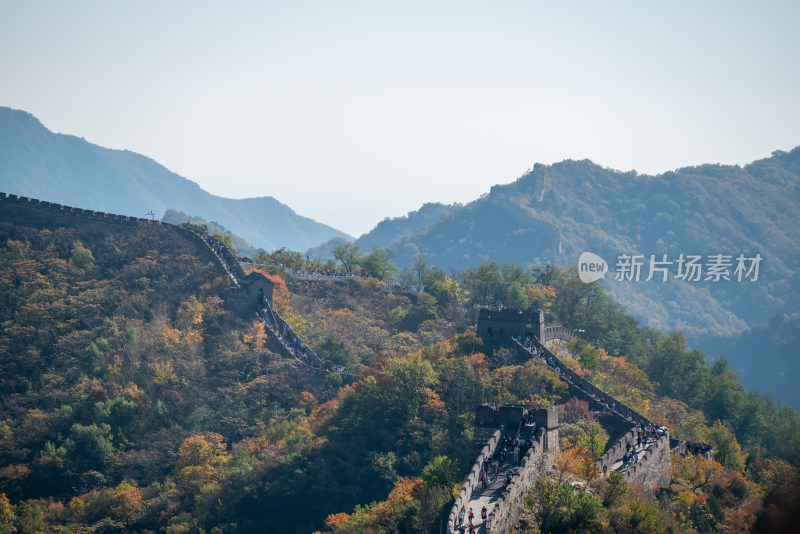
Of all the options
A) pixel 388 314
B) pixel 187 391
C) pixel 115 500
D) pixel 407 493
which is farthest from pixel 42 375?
pixel 407 493

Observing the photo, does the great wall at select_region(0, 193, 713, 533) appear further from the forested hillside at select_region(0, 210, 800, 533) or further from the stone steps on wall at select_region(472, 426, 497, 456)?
the forested hillside at select_region(0, 210, 800, 533)

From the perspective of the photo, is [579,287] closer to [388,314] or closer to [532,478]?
[388,314]

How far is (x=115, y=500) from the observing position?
68562 mm

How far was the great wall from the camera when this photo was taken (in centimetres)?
4259

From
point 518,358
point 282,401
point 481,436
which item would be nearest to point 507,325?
point 518,358

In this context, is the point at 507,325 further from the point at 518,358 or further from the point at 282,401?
the point at 282,401

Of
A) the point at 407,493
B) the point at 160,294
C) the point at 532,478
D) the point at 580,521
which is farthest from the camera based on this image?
the point at 160,294

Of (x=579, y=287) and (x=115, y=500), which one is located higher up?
(x=579, y=287)

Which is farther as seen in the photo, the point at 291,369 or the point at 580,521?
the point at 291,369

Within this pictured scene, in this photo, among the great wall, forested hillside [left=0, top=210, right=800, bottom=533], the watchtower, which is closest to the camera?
the great wall

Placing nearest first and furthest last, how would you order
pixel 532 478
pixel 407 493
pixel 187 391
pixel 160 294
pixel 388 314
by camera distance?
pixel 532 478
pixel 407 493
pixel 187 391
pixel 160 294
pixel 388 314

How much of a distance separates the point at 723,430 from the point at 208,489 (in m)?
37.4

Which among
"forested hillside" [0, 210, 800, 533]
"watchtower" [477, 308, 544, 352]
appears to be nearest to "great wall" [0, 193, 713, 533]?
"watchtower" [477, 308, 544, 352]

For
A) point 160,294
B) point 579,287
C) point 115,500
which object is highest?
point 579,287
